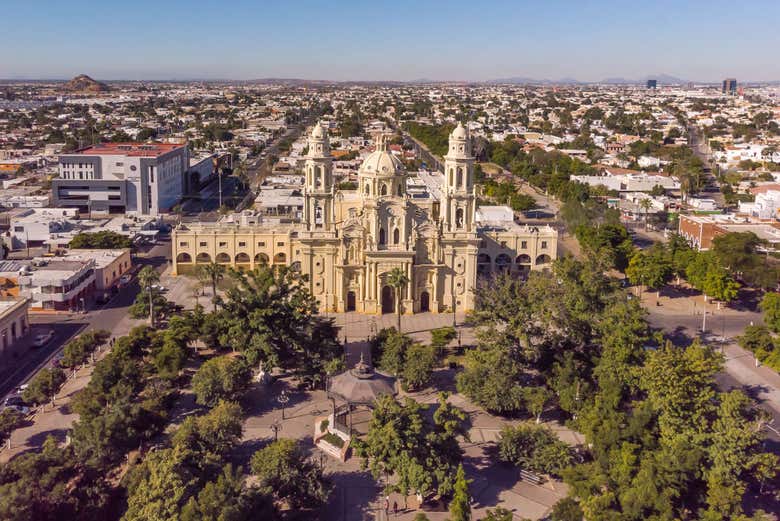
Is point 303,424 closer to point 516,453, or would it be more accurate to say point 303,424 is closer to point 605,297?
point 516,453

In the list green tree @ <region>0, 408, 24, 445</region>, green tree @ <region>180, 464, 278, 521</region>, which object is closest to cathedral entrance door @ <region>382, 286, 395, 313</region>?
green tree @ <region>0, 408, 24, 445</region>

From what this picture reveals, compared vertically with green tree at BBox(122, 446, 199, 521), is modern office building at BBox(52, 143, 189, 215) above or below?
above

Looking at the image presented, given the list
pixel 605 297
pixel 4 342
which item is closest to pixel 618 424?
pixel 605 297

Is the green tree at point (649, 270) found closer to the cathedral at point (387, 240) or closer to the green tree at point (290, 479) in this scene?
the cathedral at point (387, 240)

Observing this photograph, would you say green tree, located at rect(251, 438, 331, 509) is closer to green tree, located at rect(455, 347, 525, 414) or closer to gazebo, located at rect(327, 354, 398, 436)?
gazebo, located at rect(327, 354, 398, 436)

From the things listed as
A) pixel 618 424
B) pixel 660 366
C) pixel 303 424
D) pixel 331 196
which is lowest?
pixel 303 424
